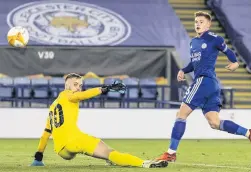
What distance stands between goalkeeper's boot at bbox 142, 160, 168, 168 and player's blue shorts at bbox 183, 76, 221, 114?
35.9 inches

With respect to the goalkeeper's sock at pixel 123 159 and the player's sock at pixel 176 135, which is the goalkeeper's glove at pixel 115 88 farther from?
the player's sock at pixel 176 135

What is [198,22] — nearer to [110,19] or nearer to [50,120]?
[50,120]

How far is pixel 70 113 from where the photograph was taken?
1150 centimetres

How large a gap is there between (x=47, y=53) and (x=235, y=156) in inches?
453

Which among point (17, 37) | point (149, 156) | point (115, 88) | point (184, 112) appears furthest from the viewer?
point (17, 37)

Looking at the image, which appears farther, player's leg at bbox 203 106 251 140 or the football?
the football

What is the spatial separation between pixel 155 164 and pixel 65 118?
1.27 m

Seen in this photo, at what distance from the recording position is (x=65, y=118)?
452 inches

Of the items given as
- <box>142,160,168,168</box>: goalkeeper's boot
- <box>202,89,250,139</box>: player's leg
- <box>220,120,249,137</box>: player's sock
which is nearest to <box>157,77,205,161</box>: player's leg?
<box>202,89,250,139</box>: player's leg

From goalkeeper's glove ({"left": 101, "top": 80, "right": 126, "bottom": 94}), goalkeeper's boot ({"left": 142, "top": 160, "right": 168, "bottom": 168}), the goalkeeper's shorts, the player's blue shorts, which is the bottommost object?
goalkeeper's boot ({"left": 142, "top": 160, "right": 168, "bottom": 168})

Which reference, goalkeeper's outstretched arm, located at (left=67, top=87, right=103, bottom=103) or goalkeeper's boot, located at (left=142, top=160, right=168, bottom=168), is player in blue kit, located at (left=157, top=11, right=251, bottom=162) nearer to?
goalkeeper's boot, located at (left=142, top=160, right=168, bottom=168)

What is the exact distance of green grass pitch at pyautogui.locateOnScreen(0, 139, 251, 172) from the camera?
11609 millimetres

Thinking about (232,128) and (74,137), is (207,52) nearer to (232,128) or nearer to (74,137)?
(232,128)

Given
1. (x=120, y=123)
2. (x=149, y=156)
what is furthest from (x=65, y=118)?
(x=120, y=123)
